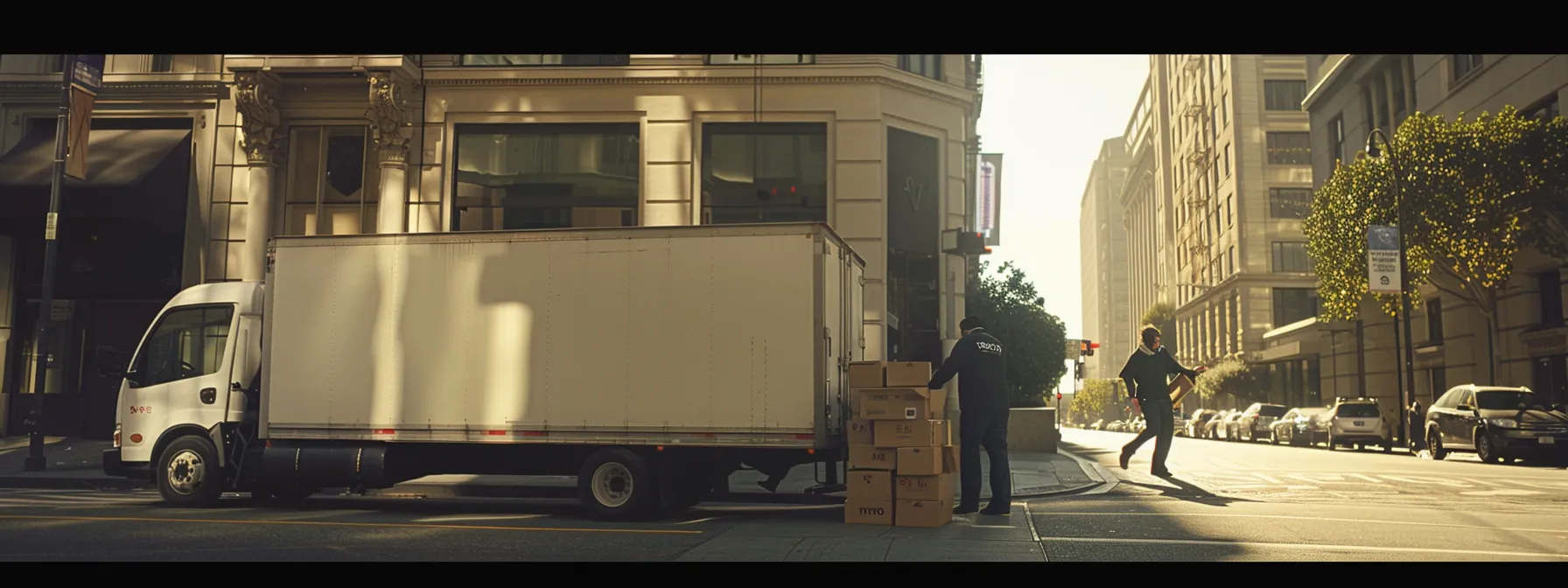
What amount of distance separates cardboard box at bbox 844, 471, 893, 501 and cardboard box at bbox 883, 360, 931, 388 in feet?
2.72

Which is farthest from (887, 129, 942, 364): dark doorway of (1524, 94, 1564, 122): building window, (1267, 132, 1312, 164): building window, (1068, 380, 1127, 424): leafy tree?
(1068, 380, 1127, 424): leafy tree

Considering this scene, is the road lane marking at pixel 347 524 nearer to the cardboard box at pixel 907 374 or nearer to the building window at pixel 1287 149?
the cardboard box at pixel 907 374

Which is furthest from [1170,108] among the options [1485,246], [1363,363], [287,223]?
[287,223]

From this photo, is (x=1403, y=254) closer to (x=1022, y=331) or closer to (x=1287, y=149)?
(x=1022, y=331)

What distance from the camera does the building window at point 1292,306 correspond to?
75625mm

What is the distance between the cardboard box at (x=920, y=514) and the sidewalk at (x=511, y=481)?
5.79 feet

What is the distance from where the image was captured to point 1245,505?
39.1 feet

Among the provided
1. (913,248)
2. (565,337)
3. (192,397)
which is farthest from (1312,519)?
(913,248)

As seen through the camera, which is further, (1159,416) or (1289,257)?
(1289,257)

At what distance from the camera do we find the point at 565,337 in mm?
11719

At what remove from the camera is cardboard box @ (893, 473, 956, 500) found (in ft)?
34.7

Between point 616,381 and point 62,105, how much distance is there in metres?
12.8

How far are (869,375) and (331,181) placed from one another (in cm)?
1476

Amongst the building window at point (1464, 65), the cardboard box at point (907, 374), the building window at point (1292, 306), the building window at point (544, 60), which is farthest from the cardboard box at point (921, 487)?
the building window at point (1292, 306)
